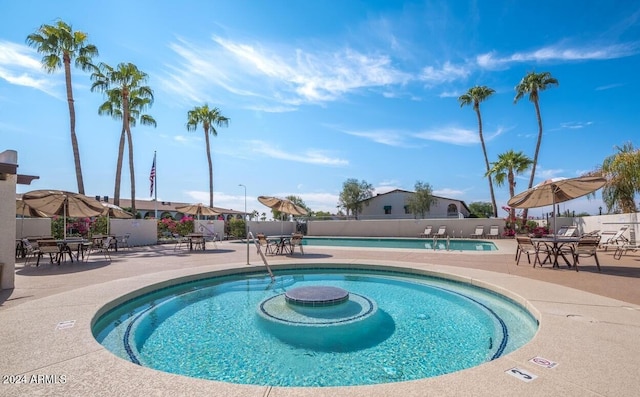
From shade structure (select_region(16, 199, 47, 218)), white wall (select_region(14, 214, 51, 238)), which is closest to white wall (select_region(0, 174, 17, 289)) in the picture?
shade structure (select_region(16, 199, 47, 218))

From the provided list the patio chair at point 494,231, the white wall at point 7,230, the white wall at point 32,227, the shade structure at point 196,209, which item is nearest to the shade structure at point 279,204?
the shade structure at point 196,209

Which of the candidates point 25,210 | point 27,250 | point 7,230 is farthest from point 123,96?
point 7,230

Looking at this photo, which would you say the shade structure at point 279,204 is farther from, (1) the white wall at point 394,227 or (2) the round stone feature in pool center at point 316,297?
(1) the white wall at point 394,227

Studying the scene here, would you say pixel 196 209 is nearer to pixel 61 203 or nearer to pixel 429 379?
pixel 61 203

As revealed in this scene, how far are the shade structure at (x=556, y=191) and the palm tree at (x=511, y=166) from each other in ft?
55.2

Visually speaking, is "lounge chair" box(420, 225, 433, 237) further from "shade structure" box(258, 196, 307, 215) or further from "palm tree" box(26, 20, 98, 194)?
"palm tree" box(26, 20, 98, 194)

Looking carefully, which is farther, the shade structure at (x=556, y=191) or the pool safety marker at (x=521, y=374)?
the shade structure at (x=556, y=191)

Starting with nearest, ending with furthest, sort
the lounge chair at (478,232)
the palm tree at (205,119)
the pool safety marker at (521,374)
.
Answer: the pool safety marker at (521,374) < the lounge chair at (478,232) < the palm tree at (205,119)

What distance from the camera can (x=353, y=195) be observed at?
38.1m

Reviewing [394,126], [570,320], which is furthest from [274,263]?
[394,126]

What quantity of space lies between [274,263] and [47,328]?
561 cm

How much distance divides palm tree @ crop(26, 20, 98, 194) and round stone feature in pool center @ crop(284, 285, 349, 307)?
1622cm

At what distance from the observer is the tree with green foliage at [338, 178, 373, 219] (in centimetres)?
3806

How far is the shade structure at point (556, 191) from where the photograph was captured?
7.77 metres
